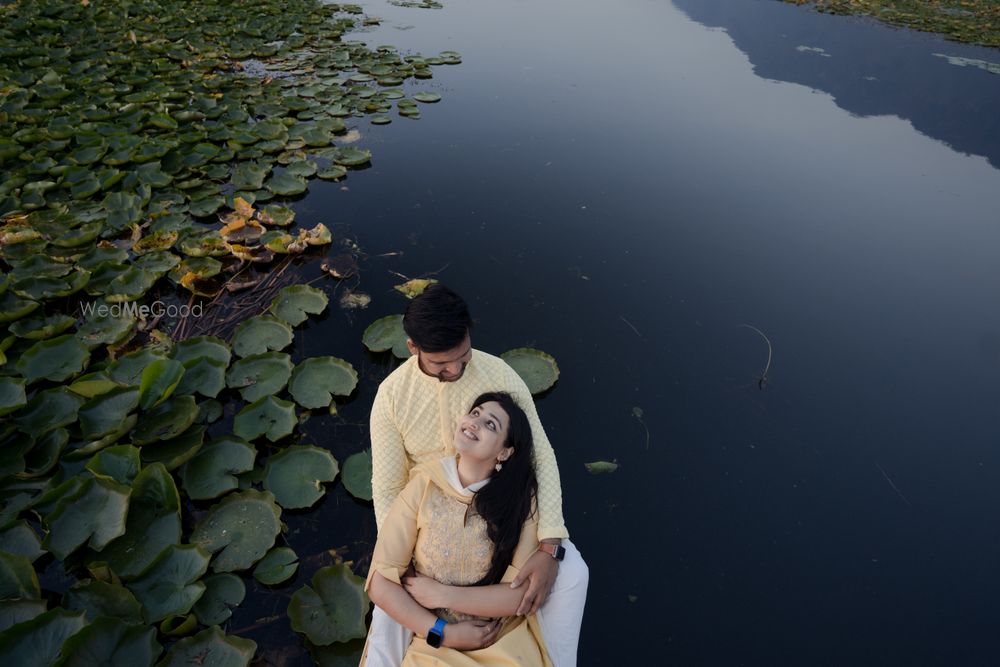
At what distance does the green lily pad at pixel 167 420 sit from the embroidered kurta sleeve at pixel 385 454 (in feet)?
4.73

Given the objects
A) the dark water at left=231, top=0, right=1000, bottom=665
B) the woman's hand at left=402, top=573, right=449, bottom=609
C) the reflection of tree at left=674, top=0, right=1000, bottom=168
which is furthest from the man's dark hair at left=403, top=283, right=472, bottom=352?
the reflection of tree at left=674, top=0, right=1000, bottom=168

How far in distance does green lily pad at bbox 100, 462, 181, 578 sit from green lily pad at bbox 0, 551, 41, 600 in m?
0.25

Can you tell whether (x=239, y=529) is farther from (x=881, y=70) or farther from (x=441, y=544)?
(x=881, y=70)

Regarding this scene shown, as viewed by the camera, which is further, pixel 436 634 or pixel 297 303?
pixel 297 303

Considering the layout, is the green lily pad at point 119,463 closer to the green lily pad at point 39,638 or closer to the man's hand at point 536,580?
the green lily pad at point 39,638

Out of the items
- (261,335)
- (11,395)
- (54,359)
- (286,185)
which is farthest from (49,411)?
(286,185)

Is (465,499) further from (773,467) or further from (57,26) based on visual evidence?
(57,26)

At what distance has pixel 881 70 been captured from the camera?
9.11 meters

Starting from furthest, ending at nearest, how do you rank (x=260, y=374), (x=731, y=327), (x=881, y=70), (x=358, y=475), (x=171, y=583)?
(x=881, y=70) → (x=731, y=327) → (x=260, y=374) → (x=358, y=475) → (x=171, y=583)

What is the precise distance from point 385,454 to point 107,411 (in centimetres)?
184

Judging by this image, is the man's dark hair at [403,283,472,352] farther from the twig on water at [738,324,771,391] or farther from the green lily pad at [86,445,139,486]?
the twig on water at [738,324,771,391]

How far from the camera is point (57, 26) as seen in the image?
327 inches

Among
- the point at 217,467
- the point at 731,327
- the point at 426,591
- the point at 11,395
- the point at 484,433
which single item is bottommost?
the point at 217,467

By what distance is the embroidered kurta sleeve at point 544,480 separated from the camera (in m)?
1.96
